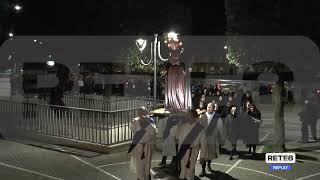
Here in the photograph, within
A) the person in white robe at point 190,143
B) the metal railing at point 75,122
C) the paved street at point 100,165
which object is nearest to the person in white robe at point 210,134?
the paved street at point 100,165

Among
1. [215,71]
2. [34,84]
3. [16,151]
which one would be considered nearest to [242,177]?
[16,151]

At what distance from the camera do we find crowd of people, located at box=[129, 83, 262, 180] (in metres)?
9.80

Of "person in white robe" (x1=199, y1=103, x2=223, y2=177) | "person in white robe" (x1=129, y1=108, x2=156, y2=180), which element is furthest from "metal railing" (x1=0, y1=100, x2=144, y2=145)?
"person in white robe" (x1=129, y1=108, x2=156, y2=180)

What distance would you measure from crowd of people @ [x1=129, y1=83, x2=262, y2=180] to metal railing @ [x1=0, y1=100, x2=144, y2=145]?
154cm

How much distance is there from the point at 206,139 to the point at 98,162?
324 cm

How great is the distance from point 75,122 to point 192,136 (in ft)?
21.3

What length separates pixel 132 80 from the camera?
111 ft

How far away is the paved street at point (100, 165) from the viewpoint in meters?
11.0

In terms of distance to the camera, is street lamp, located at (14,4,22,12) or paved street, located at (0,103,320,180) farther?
street lamp, located at (14,4,22,12)

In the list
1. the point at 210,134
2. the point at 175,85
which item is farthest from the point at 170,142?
the point at 175,85

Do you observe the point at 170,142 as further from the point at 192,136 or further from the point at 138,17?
the point at 138,17

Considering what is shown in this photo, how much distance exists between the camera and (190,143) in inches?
386

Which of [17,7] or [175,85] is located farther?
[17,7]

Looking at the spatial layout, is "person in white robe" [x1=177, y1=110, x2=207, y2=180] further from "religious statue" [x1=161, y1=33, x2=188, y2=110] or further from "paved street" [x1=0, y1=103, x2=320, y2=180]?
"religious statue" [x1=161, y1=33, x2=188, y2=110]
